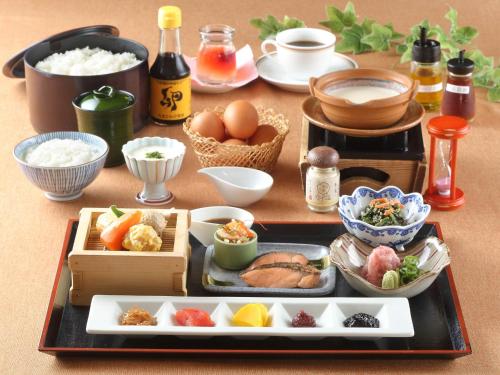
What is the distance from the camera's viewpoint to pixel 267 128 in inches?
94.7

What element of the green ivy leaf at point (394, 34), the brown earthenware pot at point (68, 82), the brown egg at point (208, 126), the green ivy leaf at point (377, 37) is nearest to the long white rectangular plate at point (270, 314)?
the brown egg at point (208, 126)

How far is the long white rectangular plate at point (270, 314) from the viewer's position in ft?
5.58

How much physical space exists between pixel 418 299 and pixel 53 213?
2.87 ft

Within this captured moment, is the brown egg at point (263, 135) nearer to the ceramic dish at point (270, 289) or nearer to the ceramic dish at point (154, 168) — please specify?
the ceramic dish at point (154, 168)

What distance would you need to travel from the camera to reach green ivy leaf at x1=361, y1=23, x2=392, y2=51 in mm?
3115

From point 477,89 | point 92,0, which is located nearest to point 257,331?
point 477,89

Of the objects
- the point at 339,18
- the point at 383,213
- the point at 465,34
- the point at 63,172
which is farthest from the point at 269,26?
the point at 383,213

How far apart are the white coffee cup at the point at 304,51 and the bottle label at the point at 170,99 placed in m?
0.35

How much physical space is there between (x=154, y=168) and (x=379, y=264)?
2.04 feet

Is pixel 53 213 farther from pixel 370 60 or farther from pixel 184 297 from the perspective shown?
pixel 370 60

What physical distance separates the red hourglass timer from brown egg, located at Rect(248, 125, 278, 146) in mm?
382

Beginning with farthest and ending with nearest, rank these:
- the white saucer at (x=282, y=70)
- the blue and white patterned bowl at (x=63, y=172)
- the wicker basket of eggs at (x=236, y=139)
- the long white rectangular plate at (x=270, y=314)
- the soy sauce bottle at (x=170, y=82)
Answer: the white saucer at (x=282, y=70) → the soy sauce bottle at (x=170, y=82) → the wicker basket of eggs at (x=236, y=139) → the blue and white patterned bowl at (x=63, y=172) → the long white rectangular plate at (x=270, y=314)

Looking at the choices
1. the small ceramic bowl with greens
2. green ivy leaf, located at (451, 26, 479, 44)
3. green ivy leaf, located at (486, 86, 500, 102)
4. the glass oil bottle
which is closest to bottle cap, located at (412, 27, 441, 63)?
the glass oil bottle

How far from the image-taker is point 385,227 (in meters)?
1.98
